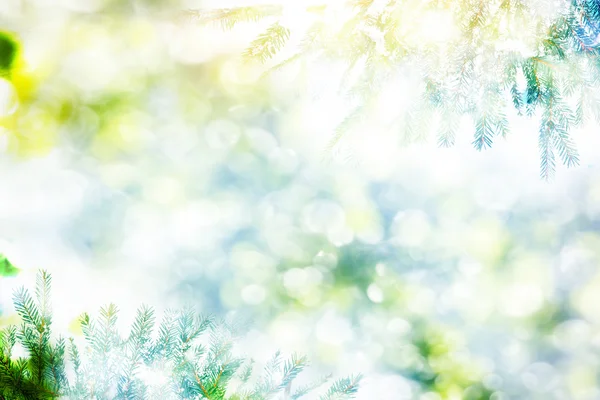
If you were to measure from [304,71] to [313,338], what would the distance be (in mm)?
3411

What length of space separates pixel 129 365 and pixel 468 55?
1.51m

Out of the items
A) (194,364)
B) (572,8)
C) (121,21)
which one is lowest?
(194,364)

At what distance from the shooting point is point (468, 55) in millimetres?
1286

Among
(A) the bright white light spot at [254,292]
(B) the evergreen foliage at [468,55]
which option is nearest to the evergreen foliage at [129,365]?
(B) the evergreen foliage at [468,55]

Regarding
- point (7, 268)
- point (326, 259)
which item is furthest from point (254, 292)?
point (7, 268)

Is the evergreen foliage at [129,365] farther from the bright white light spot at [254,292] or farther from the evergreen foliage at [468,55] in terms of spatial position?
the bright white light spot at [254,292]

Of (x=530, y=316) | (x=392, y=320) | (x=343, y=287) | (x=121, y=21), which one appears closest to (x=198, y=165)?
(x=121, y=21)

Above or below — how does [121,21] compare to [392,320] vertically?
above

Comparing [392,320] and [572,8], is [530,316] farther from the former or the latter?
[572,8]

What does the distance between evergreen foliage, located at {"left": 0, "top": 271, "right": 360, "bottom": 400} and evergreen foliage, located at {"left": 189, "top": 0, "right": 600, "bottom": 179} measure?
823mm

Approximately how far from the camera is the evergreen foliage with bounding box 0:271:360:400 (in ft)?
3.23

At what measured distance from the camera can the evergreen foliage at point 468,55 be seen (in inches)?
49.3

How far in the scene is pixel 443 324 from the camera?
4.22 m

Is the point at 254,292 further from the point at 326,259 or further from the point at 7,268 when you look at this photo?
the point at 7,268
